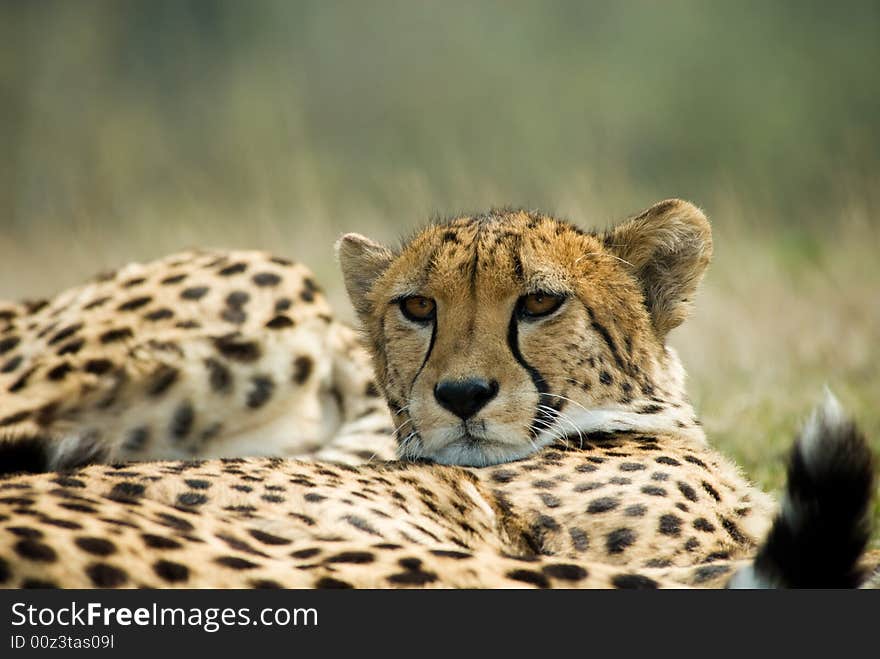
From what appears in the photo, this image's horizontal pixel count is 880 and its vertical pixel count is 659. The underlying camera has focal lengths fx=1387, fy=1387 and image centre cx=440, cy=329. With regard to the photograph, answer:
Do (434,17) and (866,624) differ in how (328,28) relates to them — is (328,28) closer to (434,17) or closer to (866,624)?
(434,17)

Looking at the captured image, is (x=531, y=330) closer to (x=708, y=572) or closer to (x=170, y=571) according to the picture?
(x=708, y=572)

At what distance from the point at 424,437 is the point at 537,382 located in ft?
0.84

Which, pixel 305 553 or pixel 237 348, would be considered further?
pixel 237 348

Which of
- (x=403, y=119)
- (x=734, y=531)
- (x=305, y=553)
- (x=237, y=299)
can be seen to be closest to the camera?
(x=305, y=553)

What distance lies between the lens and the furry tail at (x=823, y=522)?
6.31ft

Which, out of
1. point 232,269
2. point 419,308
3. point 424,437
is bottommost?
point 424,437

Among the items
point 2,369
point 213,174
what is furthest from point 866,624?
point 213,174

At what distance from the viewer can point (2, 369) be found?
12.3 feet

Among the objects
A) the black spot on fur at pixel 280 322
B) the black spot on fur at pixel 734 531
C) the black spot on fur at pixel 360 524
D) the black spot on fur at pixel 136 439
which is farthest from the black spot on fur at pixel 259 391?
the black spot on fur at pixel 734 531

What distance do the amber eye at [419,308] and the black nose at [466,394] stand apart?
235 millimetres

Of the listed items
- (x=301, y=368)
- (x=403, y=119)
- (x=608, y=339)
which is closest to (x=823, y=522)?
(x=608, y=339)

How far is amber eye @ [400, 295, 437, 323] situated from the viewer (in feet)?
9.56

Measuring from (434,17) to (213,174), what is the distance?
16.6 ft

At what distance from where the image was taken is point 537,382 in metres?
2.78
